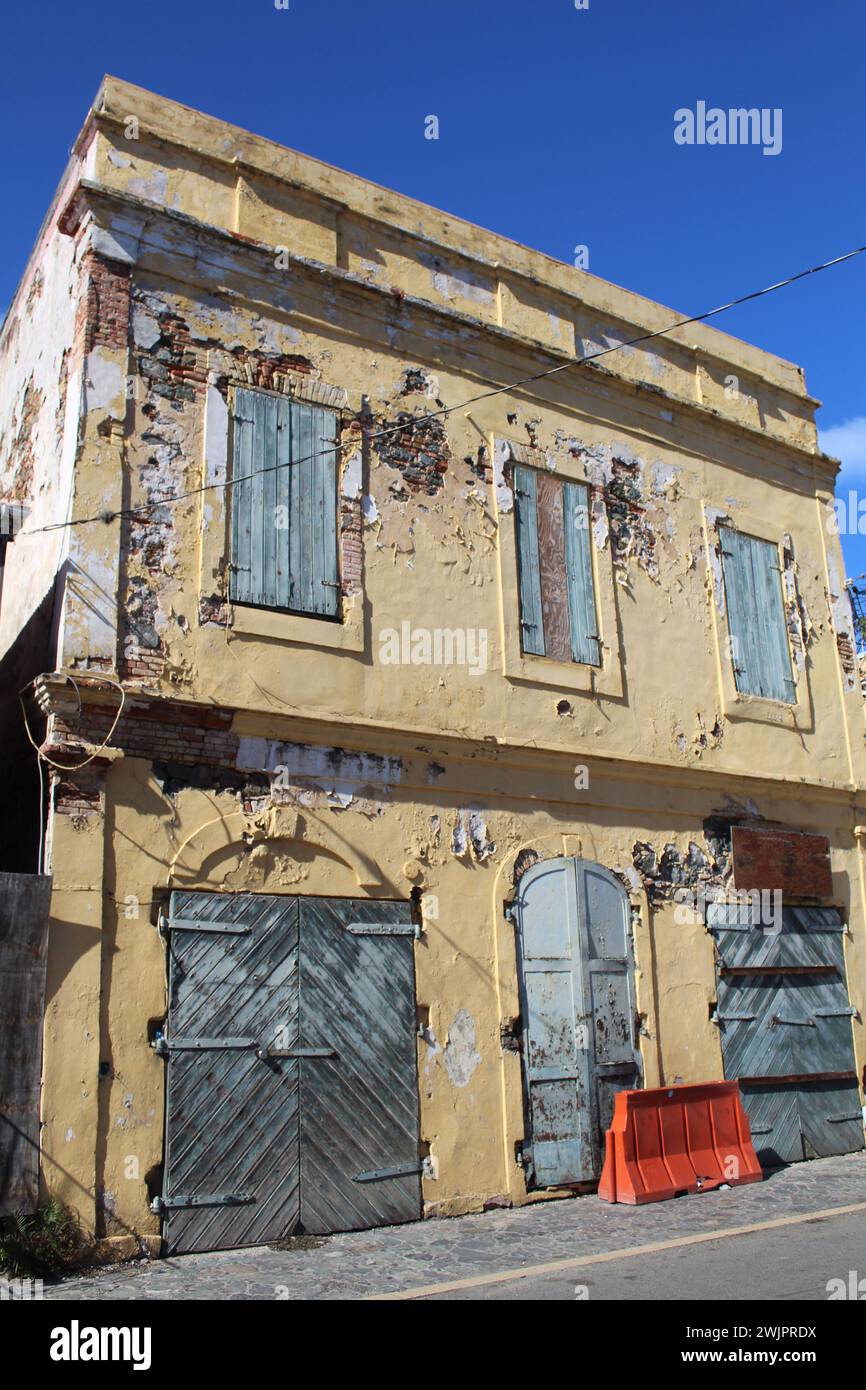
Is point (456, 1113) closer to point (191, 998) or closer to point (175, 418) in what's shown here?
point (191, 998)

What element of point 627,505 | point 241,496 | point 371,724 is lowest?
point 371,724

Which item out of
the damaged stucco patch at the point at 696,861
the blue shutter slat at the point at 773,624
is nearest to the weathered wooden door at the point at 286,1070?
the damaged stucco patch at the point at 696,861

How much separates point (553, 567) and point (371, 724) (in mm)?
2962

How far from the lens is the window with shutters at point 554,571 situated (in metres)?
11.1

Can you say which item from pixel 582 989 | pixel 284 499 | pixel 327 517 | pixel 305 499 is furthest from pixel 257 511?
pixel 582 989

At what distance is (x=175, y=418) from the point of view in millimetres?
9273

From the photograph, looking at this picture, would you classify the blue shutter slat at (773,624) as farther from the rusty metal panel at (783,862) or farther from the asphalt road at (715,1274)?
the asphalt road at (715,1274)

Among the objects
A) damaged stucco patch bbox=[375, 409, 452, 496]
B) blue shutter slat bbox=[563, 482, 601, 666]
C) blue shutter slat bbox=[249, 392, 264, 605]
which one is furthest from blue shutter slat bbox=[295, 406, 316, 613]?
blue shutter slat bbox=[563, 482, 601, 666]

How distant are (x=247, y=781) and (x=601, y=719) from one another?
3.89 metres

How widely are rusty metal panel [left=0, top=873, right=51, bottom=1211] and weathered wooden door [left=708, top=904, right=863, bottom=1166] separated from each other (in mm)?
6615

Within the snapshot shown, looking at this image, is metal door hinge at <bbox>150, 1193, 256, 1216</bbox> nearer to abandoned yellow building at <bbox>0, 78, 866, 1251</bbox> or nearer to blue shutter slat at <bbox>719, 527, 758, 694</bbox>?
abandoned yellow building at <bbox>0, 78, 866, 1251</bbox>

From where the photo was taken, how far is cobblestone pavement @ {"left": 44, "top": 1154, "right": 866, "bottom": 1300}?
22.5 feet

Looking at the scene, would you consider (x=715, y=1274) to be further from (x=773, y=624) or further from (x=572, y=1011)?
(x=773, y=624)

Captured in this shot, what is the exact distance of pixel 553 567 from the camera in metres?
11.4
